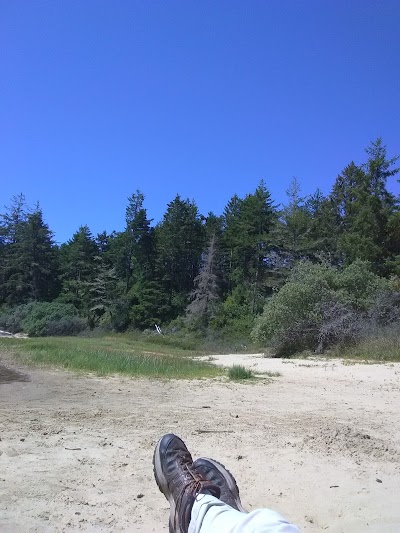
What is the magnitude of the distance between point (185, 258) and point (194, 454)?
2287 inches

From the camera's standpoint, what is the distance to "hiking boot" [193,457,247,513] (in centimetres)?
271

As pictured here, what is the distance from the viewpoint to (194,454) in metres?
4.34

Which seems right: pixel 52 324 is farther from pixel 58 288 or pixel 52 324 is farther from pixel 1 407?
pixel 1 407

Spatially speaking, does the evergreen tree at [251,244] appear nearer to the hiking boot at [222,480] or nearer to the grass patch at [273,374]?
the grass patch at [273,374]

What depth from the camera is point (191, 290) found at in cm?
6050

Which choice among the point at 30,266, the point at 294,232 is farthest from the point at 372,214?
the point at 30,266

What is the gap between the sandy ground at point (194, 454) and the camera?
336cm

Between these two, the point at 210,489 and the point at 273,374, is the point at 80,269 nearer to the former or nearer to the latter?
the point at 273,374

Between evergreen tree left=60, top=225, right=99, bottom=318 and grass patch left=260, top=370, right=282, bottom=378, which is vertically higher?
evergreen tree left=60, top=225, right=99, bottom=318

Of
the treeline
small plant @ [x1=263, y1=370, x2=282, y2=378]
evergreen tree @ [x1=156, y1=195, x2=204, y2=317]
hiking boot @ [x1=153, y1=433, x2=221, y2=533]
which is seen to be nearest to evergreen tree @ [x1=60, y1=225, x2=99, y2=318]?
the treeline

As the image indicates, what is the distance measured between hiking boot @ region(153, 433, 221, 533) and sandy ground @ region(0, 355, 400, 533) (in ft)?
1.45

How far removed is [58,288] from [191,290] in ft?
71.7

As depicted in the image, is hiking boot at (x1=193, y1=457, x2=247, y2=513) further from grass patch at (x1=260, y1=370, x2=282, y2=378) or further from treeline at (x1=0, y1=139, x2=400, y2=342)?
treeline at (x1=0, y1=139, x2=400, y2=342)

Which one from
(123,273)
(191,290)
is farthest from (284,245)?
(123,273)
